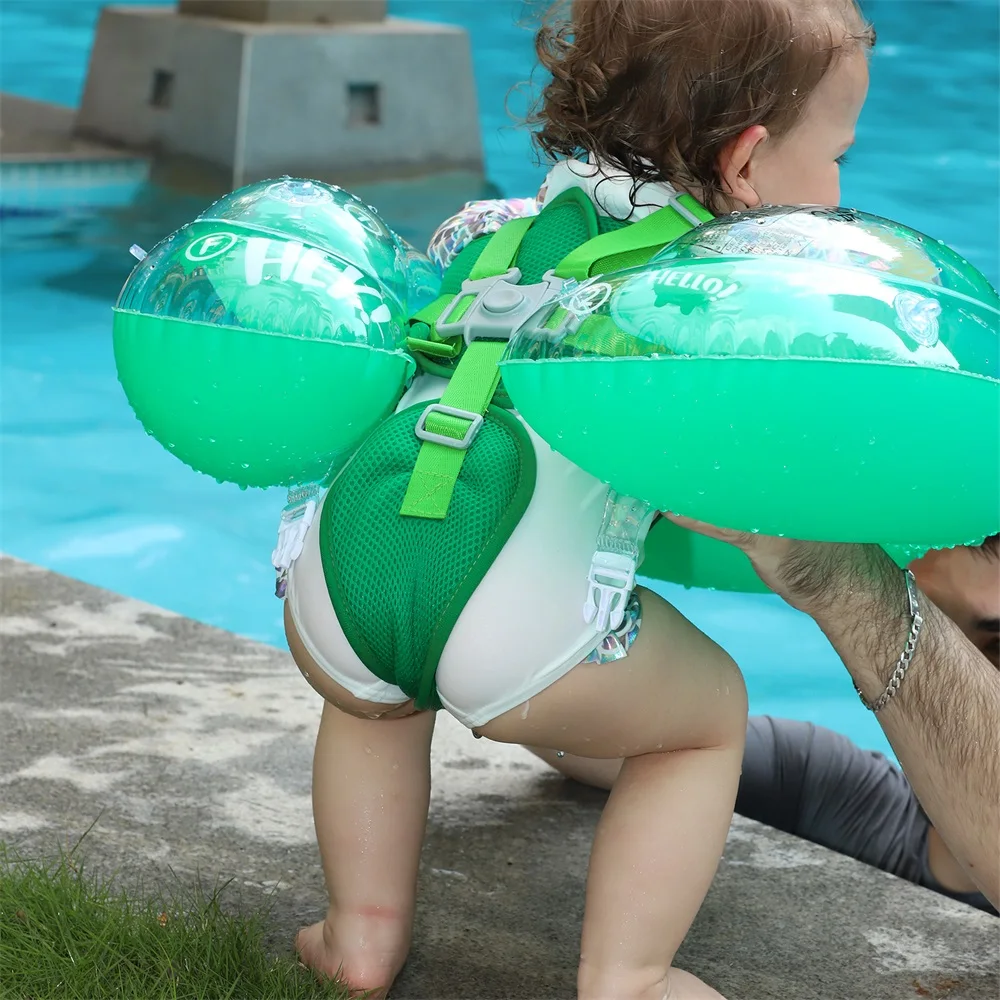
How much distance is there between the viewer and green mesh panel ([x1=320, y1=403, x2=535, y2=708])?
1.54m

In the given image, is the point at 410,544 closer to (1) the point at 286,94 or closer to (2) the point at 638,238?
(2) the point at 638,238

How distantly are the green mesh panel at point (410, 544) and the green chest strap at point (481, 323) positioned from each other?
0.07 ft

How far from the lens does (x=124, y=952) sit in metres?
1.76

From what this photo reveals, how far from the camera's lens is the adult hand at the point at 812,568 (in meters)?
1.57

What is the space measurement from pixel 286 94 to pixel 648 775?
774 centimetres

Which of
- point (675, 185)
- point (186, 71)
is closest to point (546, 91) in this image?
point (675, 185)

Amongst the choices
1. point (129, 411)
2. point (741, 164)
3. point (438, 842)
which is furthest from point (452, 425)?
point (129, 411)

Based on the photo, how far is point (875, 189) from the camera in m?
9.62

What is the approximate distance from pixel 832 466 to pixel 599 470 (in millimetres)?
236

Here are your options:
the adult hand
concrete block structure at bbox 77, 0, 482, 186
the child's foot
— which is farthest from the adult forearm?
concrete block structure at bbox 77, 0, 482, 186

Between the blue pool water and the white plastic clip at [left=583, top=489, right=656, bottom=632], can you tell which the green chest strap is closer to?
the white plastic clip at [left=583, top=489, right=656, bottom=632]

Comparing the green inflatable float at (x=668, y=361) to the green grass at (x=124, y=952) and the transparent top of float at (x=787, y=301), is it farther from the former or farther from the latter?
the green grass at (x=124, y=952)

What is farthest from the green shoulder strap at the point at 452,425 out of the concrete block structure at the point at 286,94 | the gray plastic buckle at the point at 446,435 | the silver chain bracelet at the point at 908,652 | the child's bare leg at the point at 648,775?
the concrete block structure at the point at 286,94

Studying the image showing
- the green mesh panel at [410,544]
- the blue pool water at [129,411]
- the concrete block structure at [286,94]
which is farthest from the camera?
the concrete block structure at [286,94]
